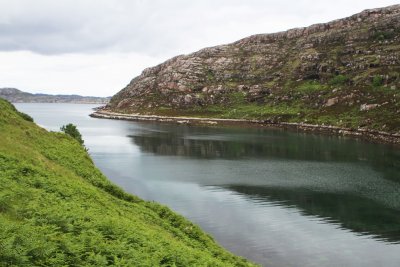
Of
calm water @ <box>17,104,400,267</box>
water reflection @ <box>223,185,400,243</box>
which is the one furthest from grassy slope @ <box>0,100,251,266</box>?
water reflection @ <box>223,185,400,243</box>

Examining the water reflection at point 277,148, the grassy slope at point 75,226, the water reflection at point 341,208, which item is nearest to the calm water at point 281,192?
the water reflection at point 341,208

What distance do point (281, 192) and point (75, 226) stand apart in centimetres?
5651

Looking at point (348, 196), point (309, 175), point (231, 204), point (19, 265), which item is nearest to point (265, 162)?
point (309, 175)

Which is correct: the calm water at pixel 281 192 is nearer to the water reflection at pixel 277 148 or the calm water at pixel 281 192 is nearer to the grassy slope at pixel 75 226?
the water reflection at pixel 277 148

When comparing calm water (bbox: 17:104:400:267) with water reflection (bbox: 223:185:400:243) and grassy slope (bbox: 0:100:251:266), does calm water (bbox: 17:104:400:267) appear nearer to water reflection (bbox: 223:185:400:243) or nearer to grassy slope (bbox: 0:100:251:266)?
water reflection (bbox: 223:185:400:243)

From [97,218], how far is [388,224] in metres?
46.4

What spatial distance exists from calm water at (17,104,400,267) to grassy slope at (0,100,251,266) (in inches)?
528

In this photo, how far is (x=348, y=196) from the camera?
72438mm

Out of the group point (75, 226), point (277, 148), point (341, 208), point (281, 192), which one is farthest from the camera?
point (277, 148)

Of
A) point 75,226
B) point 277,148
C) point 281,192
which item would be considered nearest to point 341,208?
point 281,192

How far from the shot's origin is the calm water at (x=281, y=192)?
1929 inches

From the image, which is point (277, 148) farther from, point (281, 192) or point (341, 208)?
point (341, 208)

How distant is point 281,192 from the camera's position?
74.9m

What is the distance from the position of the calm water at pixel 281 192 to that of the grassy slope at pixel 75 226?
13.4m
